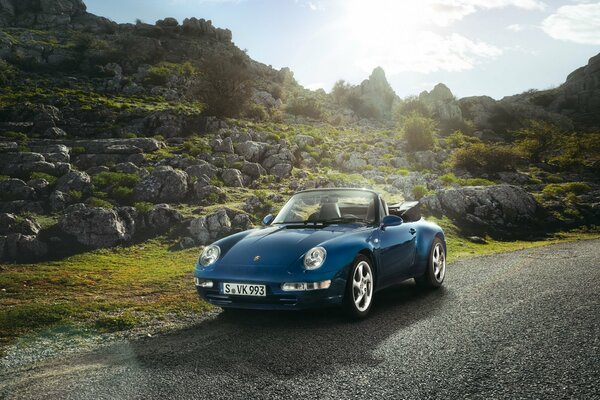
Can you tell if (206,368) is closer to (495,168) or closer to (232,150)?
(232,150)

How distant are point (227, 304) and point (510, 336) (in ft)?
9.53

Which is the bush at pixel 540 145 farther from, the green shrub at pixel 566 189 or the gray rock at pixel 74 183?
the gray rock at pixel 74 183

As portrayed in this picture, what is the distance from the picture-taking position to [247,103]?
34.3 metres

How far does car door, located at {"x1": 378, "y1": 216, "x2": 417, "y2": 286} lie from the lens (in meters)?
6.20

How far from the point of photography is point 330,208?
670 centimetres

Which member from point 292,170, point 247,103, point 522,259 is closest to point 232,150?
point 292,170

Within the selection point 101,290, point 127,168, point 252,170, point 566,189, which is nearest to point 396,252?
point 101,290

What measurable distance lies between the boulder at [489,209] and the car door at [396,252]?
408 inches

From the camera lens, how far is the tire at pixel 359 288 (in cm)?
540

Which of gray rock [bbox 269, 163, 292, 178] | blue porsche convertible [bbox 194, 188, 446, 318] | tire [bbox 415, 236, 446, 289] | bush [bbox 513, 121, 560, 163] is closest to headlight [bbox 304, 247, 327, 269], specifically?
blue porsche convertible [bbox 194, 188, 446, 318]

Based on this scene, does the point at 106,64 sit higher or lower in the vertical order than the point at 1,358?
higher

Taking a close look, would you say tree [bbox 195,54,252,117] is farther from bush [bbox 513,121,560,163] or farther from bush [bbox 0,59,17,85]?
bush [bbox 513,121,560,163]

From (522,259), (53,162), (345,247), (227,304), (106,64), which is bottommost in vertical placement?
(522,259)

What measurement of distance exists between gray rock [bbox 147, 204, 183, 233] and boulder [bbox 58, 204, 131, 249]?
1063 millimetres
